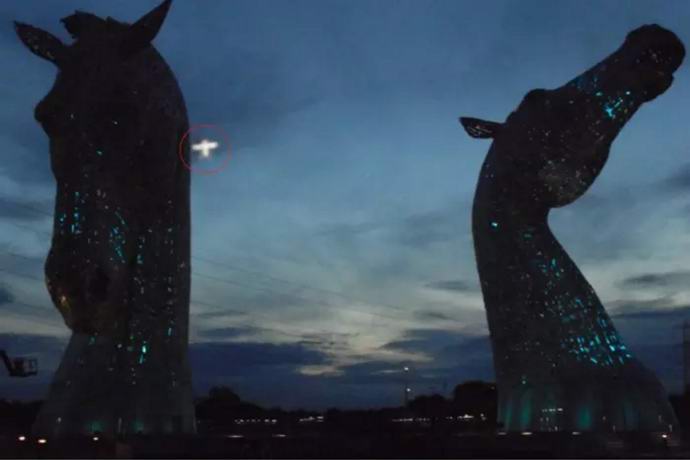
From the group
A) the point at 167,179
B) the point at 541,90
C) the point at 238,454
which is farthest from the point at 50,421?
the point at 541,90

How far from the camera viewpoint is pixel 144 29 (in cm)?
1405

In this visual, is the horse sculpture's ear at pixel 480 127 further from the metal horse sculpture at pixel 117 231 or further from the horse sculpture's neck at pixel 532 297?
the metal horse sculpture at pixel 117 231

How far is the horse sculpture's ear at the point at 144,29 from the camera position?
1396 centimetres

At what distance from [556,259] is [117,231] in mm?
8519

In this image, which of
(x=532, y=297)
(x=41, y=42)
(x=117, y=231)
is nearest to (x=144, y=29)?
(x=41, y=42)

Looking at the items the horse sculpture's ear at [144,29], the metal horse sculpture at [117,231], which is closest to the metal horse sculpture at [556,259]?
the metal horse sculpture at [117,231]

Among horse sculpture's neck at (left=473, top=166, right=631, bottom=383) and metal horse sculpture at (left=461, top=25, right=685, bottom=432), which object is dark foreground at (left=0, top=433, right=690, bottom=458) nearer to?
metal horse sculpture at (left=461, top=25, right=685, bottom=432)

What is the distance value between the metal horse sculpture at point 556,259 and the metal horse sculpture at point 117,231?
6144mm

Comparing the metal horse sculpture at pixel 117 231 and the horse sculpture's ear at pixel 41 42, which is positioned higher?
the horse sculpture's ear at pixel 41 42

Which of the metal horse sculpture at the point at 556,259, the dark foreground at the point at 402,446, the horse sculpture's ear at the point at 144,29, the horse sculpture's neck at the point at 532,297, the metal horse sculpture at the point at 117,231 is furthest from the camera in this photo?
the horse sculpture's neck at the point at 532,297

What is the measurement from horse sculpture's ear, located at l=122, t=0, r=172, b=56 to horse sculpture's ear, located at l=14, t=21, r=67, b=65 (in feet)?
3.18

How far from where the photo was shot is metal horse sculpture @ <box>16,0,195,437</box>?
12953 mm

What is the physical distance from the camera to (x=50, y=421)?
48.9 feet

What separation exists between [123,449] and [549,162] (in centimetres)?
941
